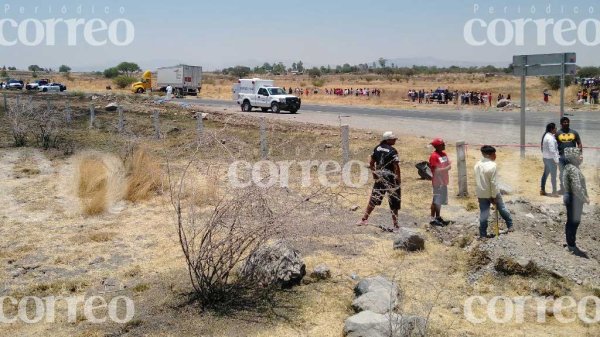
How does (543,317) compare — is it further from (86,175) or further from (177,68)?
(177,68)

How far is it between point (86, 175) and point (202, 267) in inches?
274

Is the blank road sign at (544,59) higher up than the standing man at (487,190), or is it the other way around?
A: the blank road sign at (544,59)

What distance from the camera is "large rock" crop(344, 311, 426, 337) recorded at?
5211 mm

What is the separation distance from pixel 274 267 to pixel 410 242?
7.77 ft

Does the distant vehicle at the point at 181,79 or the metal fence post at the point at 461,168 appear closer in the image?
the metal fence post at the point at 461,168

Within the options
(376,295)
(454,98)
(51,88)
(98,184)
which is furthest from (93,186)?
(51,88)

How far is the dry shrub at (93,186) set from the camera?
10797 mm

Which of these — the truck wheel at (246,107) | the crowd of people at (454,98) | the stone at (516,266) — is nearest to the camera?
the stone at (516,266)

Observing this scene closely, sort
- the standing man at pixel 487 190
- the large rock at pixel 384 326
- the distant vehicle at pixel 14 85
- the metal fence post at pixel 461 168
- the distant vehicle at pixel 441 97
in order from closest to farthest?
the large rock at pixel 384 326 → the standing man at pixel 487 190 → the metal fence post at pixel 461 168 → the distant vehicle at pixel 441 97 → the distant vehicle at pixel 14 85

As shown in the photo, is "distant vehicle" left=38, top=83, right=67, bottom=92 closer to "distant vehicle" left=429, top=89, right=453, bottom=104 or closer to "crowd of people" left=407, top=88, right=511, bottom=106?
"crowd of people" left=407, top=88, right=511, bottom=106

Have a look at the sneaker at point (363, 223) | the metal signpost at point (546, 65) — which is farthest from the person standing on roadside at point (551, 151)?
the sneaker at point (363, 223)

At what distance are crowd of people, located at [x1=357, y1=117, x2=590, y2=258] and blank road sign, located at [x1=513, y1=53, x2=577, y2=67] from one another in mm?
4297

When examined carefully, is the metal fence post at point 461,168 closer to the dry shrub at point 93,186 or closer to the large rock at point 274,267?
the large rock at point 274,267

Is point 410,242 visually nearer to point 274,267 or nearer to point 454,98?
point 274,267
